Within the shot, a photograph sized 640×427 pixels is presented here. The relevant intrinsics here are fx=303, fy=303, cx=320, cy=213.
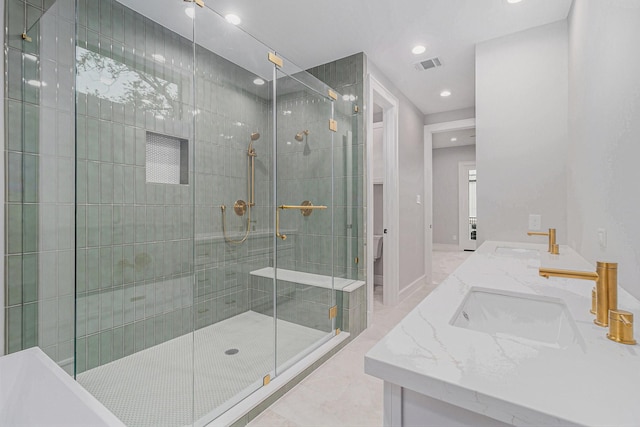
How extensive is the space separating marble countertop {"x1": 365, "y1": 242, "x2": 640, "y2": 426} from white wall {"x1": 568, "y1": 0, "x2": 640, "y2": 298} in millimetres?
335

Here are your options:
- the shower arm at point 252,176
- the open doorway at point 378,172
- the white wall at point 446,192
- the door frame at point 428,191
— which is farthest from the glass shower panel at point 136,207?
the white wall at point 446,192

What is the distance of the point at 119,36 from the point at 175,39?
1.09ft

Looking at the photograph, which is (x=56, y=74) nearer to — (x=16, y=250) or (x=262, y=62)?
(x=16, y=250)

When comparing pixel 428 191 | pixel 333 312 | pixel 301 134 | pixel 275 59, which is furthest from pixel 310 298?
pixel 428 191

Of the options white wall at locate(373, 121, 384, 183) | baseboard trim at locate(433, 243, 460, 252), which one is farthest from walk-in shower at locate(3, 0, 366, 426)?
baseboard trim at locate(433, 243, 460, 252)

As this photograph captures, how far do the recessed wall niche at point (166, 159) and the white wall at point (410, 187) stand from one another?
2.21 m

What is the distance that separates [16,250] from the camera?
154 centimetres

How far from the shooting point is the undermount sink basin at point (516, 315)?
961 mm

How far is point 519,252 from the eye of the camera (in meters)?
1.95

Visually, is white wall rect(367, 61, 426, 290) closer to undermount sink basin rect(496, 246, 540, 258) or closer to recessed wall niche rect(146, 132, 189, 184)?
undermount sink basin rect(496, 246, 540, 258)

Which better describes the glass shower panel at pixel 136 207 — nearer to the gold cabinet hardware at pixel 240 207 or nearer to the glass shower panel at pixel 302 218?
the gold cabinet hardware at pixel 240 207

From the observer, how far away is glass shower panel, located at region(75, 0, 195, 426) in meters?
1.68

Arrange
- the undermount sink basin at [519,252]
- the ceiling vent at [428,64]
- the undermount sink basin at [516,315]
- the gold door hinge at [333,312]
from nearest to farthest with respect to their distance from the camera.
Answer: the undermount sink basin at [516,315] → the undermount sink basin at [519,252] → the gold door hinge at [333,312] → the ceiling vent at [428,64]

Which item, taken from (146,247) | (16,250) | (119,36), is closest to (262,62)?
(119,36)
